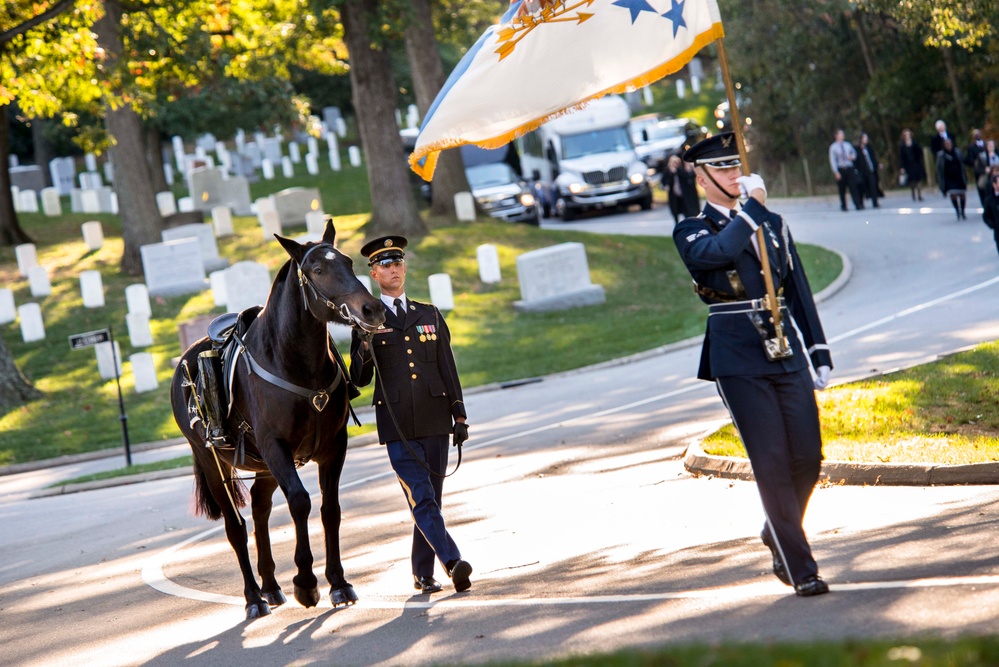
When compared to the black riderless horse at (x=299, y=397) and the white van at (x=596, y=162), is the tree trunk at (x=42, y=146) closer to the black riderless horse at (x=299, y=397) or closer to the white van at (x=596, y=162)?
the white van at (x=596, y=162)

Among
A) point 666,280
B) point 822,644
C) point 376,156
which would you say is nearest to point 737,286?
point 822,644

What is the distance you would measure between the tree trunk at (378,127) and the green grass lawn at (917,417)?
19.5m

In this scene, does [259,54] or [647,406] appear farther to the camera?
[259,54]

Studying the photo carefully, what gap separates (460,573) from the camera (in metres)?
7.88

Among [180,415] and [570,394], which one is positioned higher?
[180,415]

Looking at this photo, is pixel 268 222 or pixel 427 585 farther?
pixel 268 222

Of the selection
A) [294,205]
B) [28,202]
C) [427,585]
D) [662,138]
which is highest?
[28,202]

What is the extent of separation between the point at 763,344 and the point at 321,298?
8.63 feet

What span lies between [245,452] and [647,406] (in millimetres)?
8176

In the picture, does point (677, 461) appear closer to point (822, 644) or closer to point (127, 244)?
point (822, 644)

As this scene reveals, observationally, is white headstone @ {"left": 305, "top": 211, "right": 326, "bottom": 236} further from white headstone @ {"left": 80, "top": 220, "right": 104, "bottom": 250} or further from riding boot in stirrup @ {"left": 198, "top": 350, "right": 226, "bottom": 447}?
riding boot in stirrup @ {"left": 198, "top": 350, "right": 226, "bottom": 447}

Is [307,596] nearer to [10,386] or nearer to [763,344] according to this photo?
[763,344]

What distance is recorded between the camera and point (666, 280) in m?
29.3

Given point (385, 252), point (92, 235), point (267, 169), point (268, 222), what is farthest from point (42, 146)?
point (385, 252)
